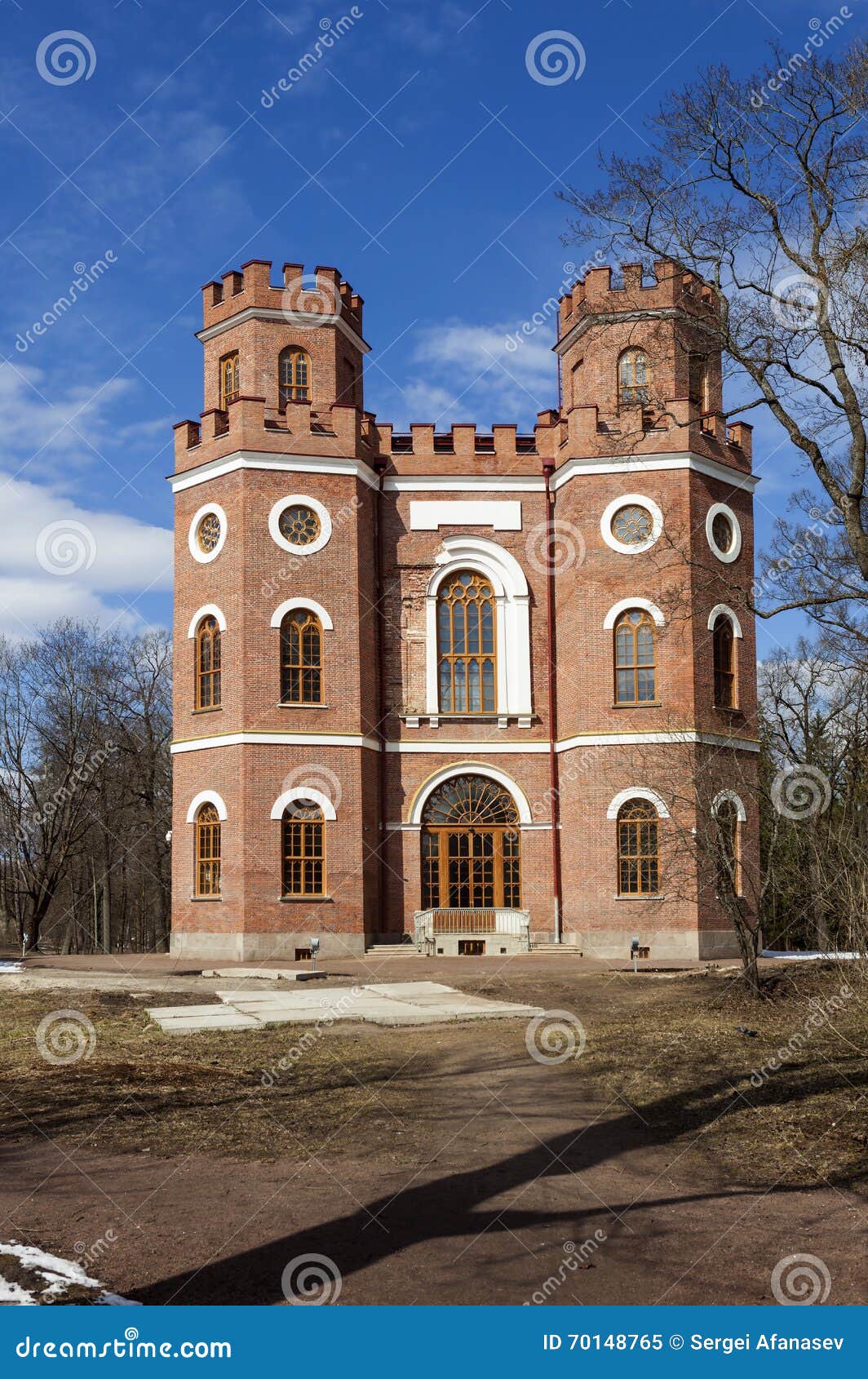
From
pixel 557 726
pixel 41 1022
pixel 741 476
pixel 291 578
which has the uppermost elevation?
pixel 741 476

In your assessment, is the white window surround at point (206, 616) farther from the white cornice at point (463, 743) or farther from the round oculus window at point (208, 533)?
the white cornice at point (463, 743)

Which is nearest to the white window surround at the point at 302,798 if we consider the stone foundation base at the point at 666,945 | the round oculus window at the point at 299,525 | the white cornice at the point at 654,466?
the round oculus window at the point at 299,525

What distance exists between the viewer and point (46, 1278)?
5.60 metres

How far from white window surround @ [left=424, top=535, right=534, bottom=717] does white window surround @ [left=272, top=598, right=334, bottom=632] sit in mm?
2523

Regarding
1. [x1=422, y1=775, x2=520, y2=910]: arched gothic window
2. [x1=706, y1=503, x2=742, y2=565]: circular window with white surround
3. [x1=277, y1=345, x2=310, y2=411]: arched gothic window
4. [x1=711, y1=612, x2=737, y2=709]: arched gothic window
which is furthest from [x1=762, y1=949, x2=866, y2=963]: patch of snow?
[x1=277, y1=345, x2=310, y2=411]: arched gothic window

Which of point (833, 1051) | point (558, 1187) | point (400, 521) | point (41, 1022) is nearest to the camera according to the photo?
point (558, 1187)

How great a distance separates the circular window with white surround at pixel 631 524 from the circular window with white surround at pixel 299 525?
5961mm

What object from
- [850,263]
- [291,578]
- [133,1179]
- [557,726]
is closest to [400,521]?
[291,578]

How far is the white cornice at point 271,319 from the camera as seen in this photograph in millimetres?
27219

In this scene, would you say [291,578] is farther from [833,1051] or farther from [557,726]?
[833,1051]

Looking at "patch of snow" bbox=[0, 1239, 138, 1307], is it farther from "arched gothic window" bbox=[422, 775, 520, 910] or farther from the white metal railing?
"arched gothic window" bbox=[422, 775, 520, 910]

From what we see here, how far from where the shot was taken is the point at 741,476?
2741 centimetres

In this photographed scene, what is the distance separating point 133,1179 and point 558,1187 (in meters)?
2.62

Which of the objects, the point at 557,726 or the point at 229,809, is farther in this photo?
the point at 557,726
